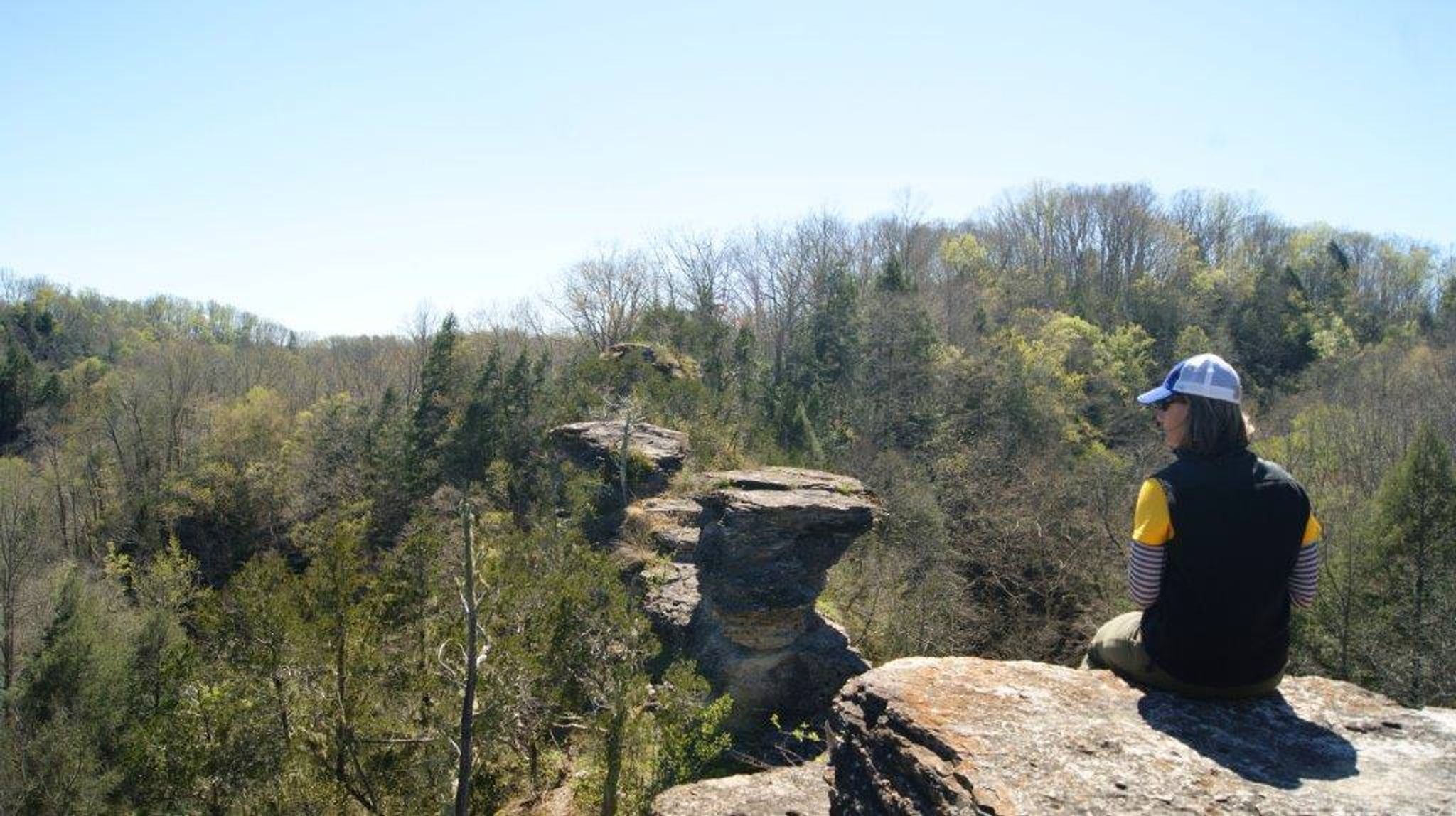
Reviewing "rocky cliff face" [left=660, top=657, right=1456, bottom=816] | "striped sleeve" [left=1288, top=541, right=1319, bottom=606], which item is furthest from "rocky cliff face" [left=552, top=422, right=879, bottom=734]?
"striped sleeve" [left=1288, top=541, right=1319, bottom=606]

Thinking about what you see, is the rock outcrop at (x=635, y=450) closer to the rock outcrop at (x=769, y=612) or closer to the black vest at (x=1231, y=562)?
the rock outcrop at (x=769, y=612)

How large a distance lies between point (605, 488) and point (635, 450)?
1.51m

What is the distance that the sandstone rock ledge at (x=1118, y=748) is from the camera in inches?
112

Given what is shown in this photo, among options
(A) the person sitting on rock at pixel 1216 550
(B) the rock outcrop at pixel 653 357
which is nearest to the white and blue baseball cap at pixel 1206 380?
(A) the person sitting on rock at pixel 1216 550

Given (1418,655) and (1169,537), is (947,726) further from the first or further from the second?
(1418,655)

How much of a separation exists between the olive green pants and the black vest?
4 cm

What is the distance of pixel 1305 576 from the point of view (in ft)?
11.9

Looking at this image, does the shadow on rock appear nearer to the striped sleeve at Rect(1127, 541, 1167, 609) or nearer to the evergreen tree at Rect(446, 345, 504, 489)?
the striped sleeve at Rect(1127, 541, 1167, 609)

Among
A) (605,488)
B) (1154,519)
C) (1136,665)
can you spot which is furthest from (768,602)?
(1154,519)

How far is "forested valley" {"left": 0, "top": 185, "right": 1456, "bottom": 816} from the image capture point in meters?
16.1

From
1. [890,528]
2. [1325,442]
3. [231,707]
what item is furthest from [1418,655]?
[231,707]

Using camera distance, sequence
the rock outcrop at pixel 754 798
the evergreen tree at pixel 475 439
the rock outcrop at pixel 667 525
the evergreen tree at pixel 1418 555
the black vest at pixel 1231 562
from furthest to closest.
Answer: the evergreen tree at pixel 475 439 < the rock outcrop at pixel 667 525 < the evergreen tree at pixel 1418 555 < the rock outcrop at pixel 754 798 < the black vest at pixel 1231 562

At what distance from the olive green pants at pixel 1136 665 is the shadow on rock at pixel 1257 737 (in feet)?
0.14

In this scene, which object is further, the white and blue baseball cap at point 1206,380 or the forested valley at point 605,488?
the forested valley at point 605,488
